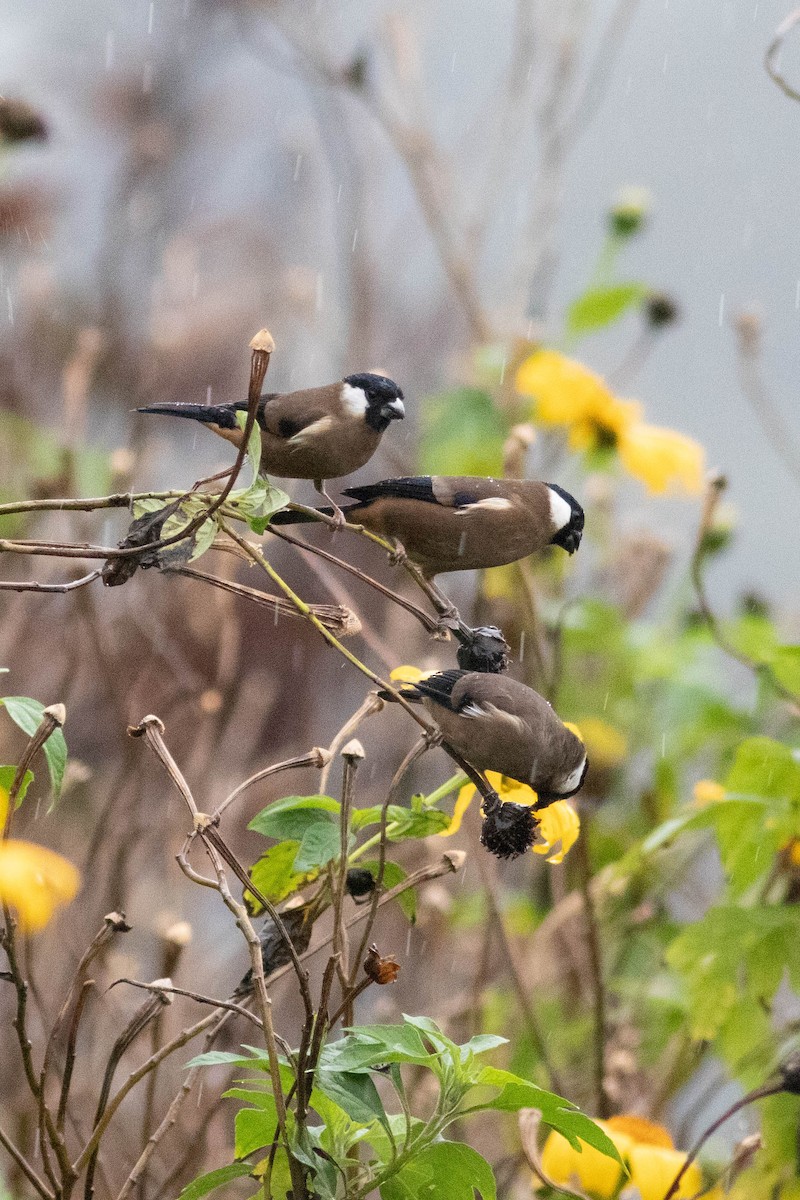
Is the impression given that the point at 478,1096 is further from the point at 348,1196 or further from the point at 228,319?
the point at 228,319

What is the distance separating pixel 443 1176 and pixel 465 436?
0.85 metres

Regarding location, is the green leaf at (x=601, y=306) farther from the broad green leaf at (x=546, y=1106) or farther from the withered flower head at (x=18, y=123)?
the broad green leaf at (x=546, y=1106)

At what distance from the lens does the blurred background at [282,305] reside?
4.05ft

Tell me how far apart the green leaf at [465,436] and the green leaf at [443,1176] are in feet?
2.61

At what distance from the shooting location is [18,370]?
5.02ft

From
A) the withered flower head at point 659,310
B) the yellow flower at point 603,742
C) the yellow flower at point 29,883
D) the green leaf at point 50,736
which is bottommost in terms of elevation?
the yellow flower at point 603,742

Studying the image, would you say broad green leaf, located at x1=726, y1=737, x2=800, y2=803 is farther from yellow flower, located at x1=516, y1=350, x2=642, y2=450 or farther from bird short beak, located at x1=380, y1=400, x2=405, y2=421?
yellow flower, located at x1=516, y1=350, x2=642, y2=450

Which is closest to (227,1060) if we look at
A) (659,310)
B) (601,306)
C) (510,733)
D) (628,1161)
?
(510,733)

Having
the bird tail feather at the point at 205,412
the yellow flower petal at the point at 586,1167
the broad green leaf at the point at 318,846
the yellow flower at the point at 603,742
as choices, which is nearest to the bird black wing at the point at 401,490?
the bird tail feather at the point at 205,412

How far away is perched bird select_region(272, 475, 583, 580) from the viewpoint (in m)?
0.63

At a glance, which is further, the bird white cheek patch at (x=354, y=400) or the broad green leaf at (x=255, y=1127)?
the bird white cheek patch at (x=354, y=400)

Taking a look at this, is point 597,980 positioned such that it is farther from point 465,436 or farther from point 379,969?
point 465,436

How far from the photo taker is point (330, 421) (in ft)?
1.84

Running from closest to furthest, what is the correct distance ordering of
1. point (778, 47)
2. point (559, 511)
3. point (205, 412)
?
point (205, 412) < point (559, 511) < point (778, 47)
